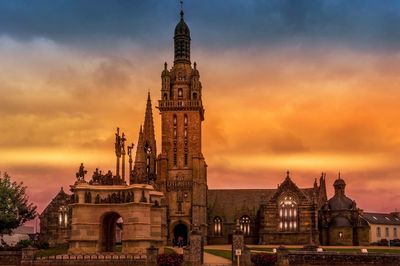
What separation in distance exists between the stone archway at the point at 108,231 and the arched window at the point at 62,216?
41.7 m

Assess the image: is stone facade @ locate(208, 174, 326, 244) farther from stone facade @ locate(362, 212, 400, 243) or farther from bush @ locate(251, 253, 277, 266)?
bush @ locate(251, 253, 277, 266)

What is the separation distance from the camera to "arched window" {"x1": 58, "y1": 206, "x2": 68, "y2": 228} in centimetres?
10762

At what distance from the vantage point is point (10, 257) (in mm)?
56031

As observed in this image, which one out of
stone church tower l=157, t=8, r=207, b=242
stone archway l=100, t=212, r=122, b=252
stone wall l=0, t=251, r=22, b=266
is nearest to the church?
stone church tower l=157, t=8, r=207, b=242

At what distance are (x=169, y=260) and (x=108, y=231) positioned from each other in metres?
A: 16.2

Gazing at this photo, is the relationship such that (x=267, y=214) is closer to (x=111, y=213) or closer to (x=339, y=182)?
(x=339, y=182)

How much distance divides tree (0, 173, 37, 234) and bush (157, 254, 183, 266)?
29797 millimetres

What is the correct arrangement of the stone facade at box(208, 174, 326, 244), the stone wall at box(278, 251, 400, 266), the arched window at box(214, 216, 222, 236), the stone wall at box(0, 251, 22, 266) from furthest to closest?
the arched window at box(214, 216, 222, 236)
the stone facade at box(208, 174, 326, 244)
the stone wall at box(0, 251, 22, 266)
the stone wall at box(278, 251, 400, 266)

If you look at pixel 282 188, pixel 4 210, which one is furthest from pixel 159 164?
pixel 4 210

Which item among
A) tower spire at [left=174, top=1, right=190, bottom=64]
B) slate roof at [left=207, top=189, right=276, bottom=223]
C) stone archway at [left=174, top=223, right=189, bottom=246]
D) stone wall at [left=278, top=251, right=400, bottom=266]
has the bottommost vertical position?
stone wall at [left=278, top=251, right=400, bottom=266]

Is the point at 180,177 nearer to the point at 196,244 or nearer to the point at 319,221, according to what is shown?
the point at 319,221

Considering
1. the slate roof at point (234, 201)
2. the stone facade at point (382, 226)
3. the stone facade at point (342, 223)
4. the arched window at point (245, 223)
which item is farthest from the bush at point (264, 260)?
the stone facade at point (382, 226)

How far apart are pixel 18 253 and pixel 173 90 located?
63.6m

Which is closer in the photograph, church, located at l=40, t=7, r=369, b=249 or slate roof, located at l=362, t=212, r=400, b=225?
church, located at l=40, t=7, r=369, b=249
